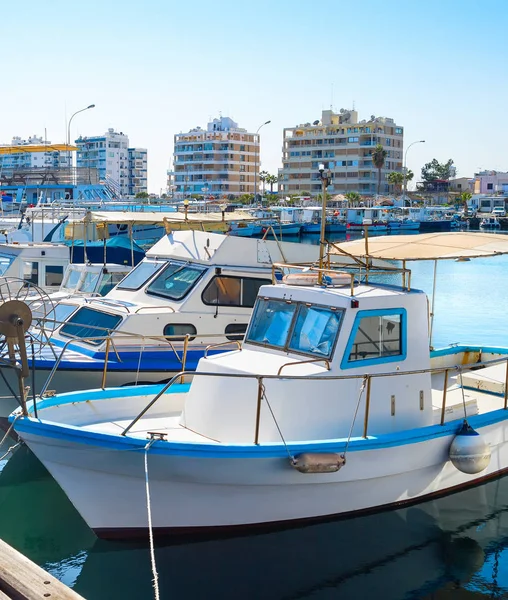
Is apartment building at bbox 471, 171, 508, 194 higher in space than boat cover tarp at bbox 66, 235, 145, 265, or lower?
higher

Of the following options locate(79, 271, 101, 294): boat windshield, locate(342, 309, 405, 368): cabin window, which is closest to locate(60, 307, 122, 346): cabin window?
A: locate(79, 271, 101, 294): boat windshield

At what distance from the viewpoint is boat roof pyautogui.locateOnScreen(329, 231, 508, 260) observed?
11156 mm

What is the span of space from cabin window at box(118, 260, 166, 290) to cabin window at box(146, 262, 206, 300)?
9.9 inches

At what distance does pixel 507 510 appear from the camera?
10.8m

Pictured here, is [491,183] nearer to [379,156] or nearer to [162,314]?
[379,156]

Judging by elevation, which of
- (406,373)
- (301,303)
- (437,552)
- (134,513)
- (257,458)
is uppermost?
(301,303)

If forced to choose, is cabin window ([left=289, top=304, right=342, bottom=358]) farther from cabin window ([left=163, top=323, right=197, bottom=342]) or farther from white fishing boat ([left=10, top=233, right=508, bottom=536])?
cabin window ([left=163, top=323, right=197, bottom=342])

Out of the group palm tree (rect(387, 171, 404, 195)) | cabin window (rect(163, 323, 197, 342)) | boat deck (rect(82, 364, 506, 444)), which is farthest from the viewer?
palm tree (rect(387, 171, 404, 195))

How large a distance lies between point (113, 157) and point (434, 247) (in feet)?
455

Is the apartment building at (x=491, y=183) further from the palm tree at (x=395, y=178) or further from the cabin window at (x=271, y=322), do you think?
the cabin window at (x=271, y=322)

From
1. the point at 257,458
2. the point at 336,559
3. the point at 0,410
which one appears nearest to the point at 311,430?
the point at 257,458

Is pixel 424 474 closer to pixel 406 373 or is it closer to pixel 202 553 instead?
pixel 406 373

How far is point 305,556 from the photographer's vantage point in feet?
29.8

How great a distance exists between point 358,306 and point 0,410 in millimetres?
6668
